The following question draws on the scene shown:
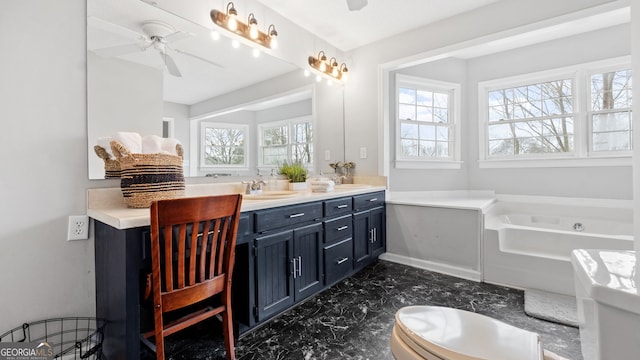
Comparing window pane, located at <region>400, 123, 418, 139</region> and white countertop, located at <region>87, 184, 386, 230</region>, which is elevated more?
window pane, located at <region>400, 123, 418, 139</region>

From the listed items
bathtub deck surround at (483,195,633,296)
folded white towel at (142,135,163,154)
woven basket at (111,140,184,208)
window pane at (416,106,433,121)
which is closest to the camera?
woven basket at (111,140,184,208)

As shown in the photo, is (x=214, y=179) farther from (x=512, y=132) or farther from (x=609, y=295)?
(x=512, y=132)

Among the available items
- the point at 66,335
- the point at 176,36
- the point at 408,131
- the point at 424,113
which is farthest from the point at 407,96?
the point at 66,335

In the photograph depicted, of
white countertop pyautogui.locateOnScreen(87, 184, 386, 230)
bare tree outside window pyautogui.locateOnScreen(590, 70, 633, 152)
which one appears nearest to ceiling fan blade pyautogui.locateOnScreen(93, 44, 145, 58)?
white countertop pyautogui.locateOnScreen(87, 184, 386, 230)

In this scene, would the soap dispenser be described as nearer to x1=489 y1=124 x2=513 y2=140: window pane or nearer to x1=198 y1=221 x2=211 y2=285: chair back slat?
x1=198 y1=221 x2=211 y2=285: chair back slat

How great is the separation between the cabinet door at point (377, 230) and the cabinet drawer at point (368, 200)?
7 centimetres

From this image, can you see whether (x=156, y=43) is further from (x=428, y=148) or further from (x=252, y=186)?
(x=428, y=148)

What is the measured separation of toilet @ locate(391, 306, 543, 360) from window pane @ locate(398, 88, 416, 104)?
305 centimetres

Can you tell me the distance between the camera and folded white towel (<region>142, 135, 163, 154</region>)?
1753 millimetres

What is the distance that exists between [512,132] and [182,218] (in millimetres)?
4077

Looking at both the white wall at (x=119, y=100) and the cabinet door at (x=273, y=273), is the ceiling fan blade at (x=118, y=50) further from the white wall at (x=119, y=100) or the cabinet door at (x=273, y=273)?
the cabinet door at (x=273, y=273)

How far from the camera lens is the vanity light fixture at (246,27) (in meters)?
2.17

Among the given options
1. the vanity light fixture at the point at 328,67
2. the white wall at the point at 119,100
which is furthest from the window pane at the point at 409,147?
the white wall at the point at 119,100

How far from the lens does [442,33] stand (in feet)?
9.42
